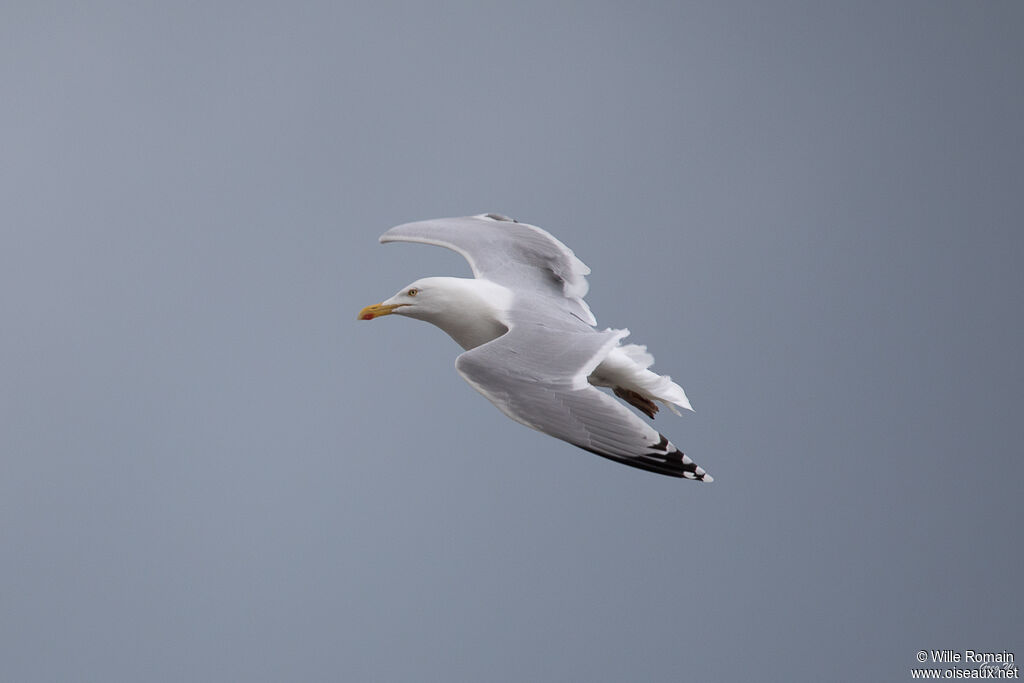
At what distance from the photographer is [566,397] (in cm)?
339

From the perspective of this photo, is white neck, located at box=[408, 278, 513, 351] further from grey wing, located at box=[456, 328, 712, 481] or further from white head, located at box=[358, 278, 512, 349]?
grey wing, located at box=[456, 328, 712, 481]

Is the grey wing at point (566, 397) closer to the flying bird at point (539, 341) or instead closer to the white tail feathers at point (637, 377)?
the flying bird at point (539, 341)

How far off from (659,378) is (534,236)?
1107 millimetres

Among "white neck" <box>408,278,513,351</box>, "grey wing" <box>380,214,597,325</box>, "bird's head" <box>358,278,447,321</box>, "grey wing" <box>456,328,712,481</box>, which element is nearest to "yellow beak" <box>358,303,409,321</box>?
"bird's head" <box>358,278,447,321</box>

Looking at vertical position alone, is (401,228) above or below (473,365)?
above

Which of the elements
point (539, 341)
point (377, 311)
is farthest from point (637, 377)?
point (377, 311)

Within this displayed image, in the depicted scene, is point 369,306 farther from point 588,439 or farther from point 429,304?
point 588,439

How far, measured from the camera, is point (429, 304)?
169 inches

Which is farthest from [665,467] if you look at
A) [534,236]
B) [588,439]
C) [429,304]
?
[534,236]

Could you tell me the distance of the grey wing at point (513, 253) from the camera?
4.61 meters

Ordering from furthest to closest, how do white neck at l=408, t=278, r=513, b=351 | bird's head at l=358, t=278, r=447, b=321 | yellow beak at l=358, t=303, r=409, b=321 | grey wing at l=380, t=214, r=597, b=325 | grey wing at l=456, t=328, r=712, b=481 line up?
grey wing at l=380, t=214, r=597, b=325 → yellow beak at l=358, t=303, r=409, b=321 → bird's head at l=358, t=278, r=447, b=321 → white neck at l=408, t=278, r=513, b=351 → grey wing at l=456, t=328, r=712, b=481

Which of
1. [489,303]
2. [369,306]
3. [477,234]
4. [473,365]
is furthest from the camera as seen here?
[477,234]

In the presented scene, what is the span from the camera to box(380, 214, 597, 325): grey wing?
4.61 m

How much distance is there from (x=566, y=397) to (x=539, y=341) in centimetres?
41
